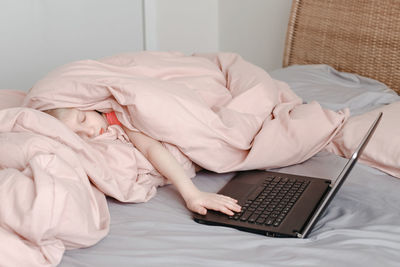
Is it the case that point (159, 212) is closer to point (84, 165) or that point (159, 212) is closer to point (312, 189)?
point (84, 165)

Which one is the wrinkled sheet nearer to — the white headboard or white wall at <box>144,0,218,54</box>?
the white headboard

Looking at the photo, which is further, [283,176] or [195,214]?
[283,176]

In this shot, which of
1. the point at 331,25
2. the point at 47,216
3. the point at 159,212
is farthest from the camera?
the point at 331,25

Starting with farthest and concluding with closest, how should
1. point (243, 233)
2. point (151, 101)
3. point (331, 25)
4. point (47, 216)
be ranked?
point (331, 25) → point (151, 101) → point (243, 233) → point (47, 216)

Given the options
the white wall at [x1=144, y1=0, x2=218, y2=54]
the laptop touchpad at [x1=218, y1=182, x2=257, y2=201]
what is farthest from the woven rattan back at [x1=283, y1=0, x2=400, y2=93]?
the laptop touchpad at [x1=218, y1=182, x2=257, y2=201]

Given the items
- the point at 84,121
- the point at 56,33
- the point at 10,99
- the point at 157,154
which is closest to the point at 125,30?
the point at 56,33

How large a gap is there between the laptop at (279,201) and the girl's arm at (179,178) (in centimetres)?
2

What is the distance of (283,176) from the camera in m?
1.48

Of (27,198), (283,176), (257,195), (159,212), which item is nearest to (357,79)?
(283,176)

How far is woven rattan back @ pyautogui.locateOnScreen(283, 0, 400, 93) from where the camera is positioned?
7.29 feet

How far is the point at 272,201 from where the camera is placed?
51.8 inches

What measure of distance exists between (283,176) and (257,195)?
15 cm

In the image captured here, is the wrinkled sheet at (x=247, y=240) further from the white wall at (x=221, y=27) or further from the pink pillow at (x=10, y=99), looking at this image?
the white wall at (x=221, y=27)

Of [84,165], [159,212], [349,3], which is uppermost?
[349,3]
